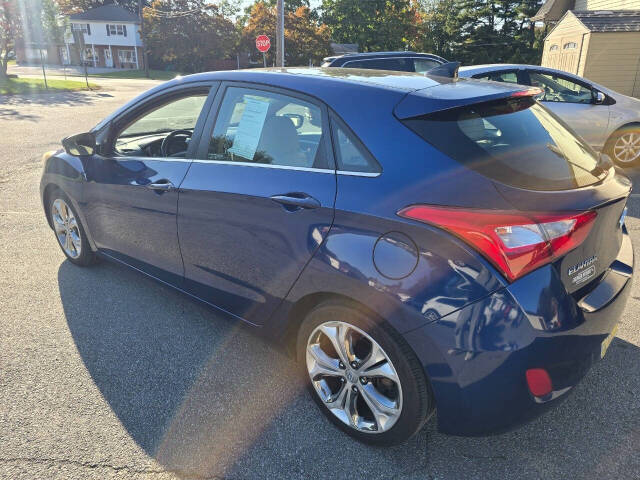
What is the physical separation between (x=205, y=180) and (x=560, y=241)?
1.86 meters

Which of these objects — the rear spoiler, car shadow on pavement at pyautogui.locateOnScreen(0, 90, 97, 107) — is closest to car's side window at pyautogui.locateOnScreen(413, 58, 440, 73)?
the rear spoiler

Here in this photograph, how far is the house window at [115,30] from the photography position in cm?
6353

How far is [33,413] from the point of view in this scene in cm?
252

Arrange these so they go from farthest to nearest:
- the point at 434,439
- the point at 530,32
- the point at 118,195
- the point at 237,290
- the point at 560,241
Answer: the point at 530,32
the point at 118,195
the point at 237,290
the point at 434,439
the point at 560,241

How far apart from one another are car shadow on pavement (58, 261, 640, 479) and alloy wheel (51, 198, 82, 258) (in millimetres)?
1044

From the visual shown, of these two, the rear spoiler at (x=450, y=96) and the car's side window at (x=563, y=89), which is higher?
the rear spoiler at (x=450, y=96)

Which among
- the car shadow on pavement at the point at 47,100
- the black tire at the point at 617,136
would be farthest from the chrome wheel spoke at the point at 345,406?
the car shadow on pavement at the point at 47,100

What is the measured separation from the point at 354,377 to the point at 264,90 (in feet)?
5.27

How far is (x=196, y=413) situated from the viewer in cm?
253

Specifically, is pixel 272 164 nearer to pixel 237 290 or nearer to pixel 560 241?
pixel 237 290

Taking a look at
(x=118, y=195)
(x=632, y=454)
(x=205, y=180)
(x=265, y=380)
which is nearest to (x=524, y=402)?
(x=632, y=454)

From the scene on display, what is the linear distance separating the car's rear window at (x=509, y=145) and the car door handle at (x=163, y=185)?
157cm

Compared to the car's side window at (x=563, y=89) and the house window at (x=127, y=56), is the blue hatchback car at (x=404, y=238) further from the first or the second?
the house window at (x=127, y=56)

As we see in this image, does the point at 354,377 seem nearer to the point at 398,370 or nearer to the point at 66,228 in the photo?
the point at 398,370
